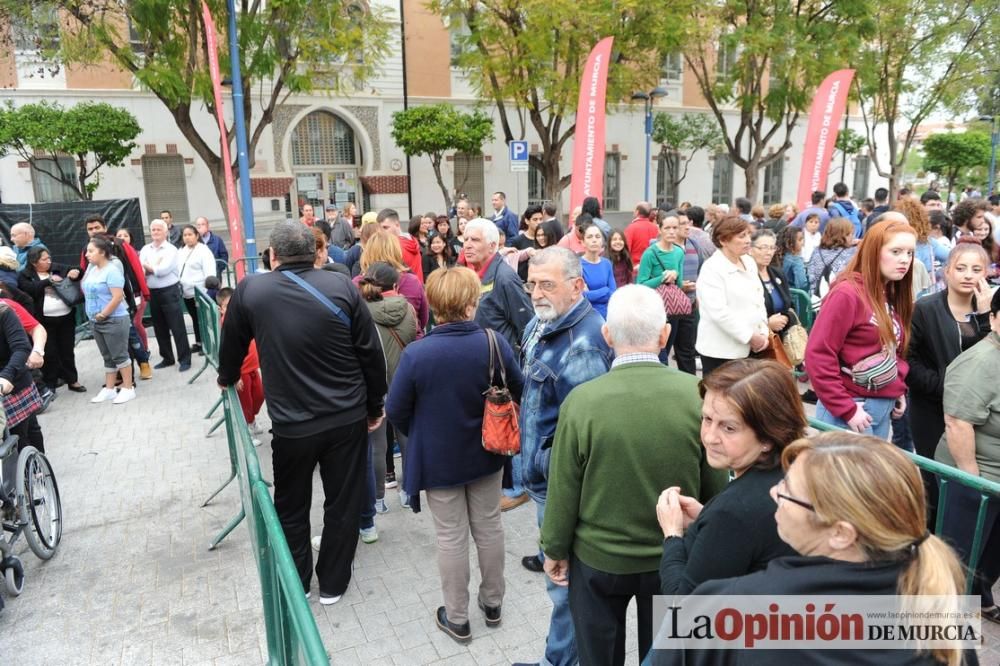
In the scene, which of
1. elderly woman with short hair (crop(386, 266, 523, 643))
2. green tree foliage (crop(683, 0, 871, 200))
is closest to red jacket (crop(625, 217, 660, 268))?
elderly woman with short hair (crop(386, 266, 523, 643))

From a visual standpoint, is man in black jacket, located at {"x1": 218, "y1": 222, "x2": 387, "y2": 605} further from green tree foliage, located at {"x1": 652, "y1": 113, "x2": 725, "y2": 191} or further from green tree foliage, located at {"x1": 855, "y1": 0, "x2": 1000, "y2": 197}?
green tree foliage, located at {"x1": 652, "y1": 113, "x2": 725, "y2": 191}

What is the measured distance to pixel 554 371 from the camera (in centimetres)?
298

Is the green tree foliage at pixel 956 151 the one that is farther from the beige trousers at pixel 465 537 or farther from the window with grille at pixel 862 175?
the beige trousers at pixel 465 537

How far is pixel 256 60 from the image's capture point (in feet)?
50.6

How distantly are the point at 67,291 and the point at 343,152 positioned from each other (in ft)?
62.5

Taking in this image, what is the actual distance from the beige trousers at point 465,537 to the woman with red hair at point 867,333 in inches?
70.9

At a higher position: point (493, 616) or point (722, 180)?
point (722, 180)

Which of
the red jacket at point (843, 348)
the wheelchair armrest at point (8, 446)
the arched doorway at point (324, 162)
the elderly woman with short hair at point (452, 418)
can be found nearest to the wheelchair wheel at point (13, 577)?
the wheelchair armrest at point (8, 446)

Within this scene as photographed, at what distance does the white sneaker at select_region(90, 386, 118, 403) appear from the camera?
25.7 feet

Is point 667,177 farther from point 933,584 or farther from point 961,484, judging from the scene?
point 933,584

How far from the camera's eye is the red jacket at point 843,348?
3598 millimetres

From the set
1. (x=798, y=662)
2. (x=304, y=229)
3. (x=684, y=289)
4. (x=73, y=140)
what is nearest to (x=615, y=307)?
(x=798, y=662)

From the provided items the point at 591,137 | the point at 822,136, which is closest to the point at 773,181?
the point at 822,136

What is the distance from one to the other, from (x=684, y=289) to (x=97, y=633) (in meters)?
5.79
